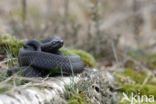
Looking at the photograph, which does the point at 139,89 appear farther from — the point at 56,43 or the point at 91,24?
the point at 91,24

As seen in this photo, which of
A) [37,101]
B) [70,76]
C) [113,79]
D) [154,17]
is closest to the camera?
[37,101]

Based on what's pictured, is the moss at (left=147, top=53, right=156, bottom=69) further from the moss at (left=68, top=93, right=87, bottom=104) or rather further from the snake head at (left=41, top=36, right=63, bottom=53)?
the moss at (left=68, top=93, right=87, bottom=104)

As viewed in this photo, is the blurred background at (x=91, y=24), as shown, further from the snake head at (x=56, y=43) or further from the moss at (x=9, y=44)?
the snake head at (x=56, y=43)

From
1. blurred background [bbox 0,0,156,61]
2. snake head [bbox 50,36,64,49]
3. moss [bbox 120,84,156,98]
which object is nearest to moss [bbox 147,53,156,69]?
blurred background [bbox 0,0,156,61]

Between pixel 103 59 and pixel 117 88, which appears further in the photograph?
pixel 103 59

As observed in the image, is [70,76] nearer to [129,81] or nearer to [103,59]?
[129,81]

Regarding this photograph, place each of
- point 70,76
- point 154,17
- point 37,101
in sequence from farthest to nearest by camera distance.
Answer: point 154,17 < point 70,76 < point 37,101

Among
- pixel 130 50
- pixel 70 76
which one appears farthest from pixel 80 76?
pixel 130 50

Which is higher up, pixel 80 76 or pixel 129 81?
pixel 80 76
